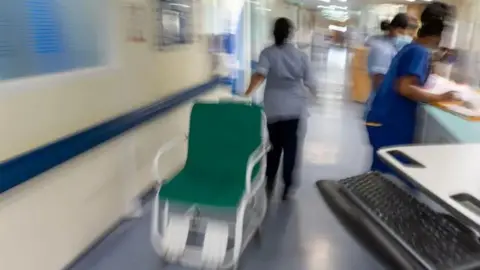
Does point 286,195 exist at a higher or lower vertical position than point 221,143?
lower

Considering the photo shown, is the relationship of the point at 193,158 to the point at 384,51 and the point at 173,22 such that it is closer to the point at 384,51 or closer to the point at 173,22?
the point at 173,22

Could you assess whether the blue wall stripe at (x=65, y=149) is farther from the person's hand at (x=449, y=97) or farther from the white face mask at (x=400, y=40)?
the white face mask at (x=400, y=40)

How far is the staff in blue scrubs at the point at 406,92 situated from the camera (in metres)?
2.28

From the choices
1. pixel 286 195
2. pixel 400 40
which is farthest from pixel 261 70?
pixel 400 40

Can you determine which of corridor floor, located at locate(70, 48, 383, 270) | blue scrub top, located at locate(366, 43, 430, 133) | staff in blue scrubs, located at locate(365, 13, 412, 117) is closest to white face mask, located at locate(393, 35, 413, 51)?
staff in blue scrubs, located at locate(365, 13, 412, 117)

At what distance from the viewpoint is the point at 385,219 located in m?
1.02

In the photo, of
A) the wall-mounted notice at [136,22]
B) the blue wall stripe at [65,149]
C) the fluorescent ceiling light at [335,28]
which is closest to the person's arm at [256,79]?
the blue wall stripe at [65,149]

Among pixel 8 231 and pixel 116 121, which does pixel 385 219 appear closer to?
pixel 8 231

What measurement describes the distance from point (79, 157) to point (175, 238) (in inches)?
28.9

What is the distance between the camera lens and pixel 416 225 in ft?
3.36

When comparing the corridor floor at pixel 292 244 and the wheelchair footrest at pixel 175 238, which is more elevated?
the wheelchair footrest at pixel 175 238

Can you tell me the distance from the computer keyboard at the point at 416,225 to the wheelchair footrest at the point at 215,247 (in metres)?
1.49

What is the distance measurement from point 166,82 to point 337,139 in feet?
8.95

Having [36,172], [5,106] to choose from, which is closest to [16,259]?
[36,172]
